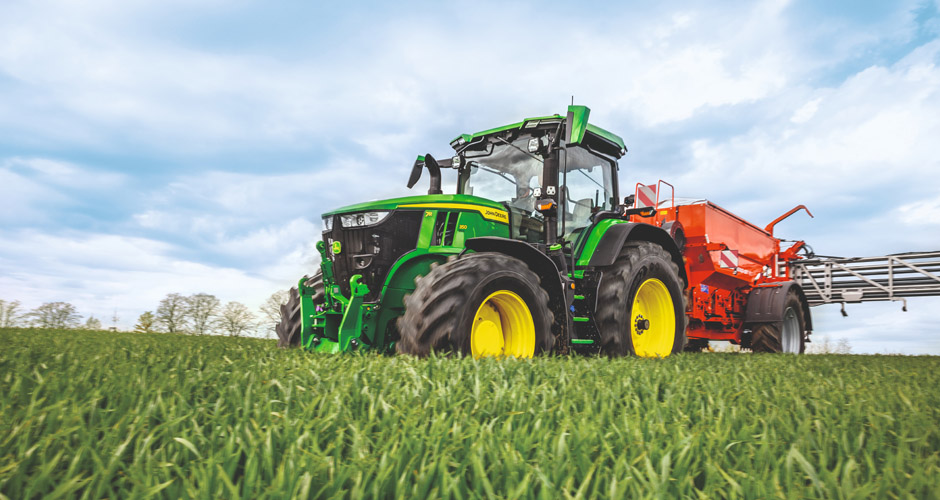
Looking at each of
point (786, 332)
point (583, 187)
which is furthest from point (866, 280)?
point (583, 187)

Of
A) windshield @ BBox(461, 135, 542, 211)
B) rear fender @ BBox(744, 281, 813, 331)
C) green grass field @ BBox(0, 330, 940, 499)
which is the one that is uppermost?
windshield @ BBox(461, 135, 542, 211)

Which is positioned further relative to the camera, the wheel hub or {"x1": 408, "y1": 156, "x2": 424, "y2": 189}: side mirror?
{"x1": 408, "y1": 156, "x2": 424, "y2": 189}: side mirror

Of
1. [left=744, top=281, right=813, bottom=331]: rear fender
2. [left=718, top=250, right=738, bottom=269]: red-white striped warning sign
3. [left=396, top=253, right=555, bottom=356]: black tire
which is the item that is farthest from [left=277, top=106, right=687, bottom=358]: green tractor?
[left=744, top=281, right=813, bottom=331]: rear fender

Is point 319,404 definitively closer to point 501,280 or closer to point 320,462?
point 320,462

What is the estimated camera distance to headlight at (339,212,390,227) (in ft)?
15.7

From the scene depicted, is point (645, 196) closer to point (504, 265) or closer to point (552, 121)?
point (552, 121)

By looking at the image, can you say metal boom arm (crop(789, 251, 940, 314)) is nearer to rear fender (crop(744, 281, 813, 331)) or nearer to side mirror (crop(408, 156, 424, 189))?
rear fender (crop(744, 281, 813, 331))

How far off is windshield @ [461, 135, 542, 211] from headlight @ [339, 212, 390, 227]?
4.39 ft

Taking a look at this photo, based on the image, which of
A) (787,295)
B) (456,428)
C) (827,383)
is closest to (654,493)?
(456,428)

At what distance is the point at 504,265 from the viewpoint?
4332mm

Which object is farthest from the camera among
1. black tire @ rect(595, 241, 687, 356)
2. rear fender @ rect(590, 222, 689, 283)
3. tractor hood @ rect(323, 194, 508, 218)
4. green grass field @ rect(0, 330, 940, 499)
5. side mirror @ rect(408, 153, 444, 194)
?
side mirror @ rect(408, 153, 444, 194)

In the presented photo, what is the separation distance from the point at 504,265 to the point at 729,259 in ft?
18.9

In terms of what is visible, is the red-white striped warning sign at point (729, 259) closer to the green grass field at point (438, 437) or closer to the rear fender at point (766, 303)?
the rear fender at point (766, 303)

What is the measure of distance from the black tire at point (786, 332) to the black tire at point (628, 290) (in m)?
3.60
